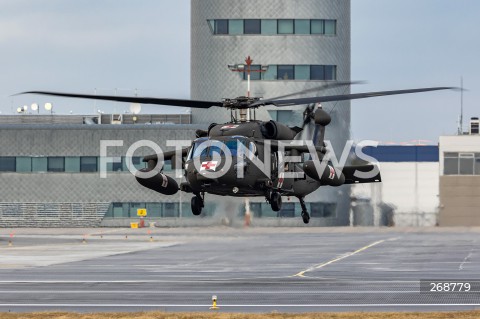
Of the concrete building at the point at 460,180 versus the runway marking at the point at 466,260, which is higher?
the concrete building at the point at 460,180

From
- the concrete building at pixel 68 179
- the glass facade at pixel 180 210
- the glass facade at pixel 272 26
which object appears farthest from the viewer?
the concrete building at pixel 68 179

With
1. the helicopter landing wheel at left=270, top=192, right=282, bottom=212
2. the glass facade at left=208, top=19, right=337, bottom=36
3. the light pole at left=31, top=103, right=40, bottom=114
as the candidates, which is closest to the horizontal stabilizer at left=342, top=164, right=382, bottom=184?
the helicopter landing wheel at left=270, top=192, right=282, bottom=212

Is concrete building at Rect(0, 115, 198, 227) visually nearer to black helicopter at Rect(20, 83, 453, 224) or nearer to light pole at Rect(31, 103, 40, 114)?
light pole at Rect(31, 103, 40, 114)

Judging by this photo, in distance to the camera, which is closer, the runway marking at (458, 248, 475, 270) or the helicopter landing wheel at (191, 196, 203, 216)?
the helicopter landing wheel at (191, 196, 203, 216)

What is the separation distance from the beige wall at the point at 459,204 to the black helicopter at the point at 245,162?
7403 centimetres

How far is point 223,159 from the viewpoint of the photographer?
3694 centimetres

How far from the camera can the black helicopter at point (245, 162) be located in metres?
36.5

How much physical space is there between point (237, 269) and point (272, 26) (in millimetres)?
32982

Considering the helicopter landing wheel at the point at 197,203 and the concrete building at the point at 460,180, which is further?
the concrete building at the point at 460,180

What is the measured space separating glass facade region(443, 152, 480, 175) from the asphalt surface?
6454 millimetres

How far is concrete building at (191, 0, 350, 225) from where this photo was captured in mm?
114062

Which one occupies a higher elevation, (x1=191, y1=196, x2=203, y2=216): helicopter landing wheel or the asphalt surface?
(x1=191, y1=196, x2=203, y2=216): helicopter landing wheel
